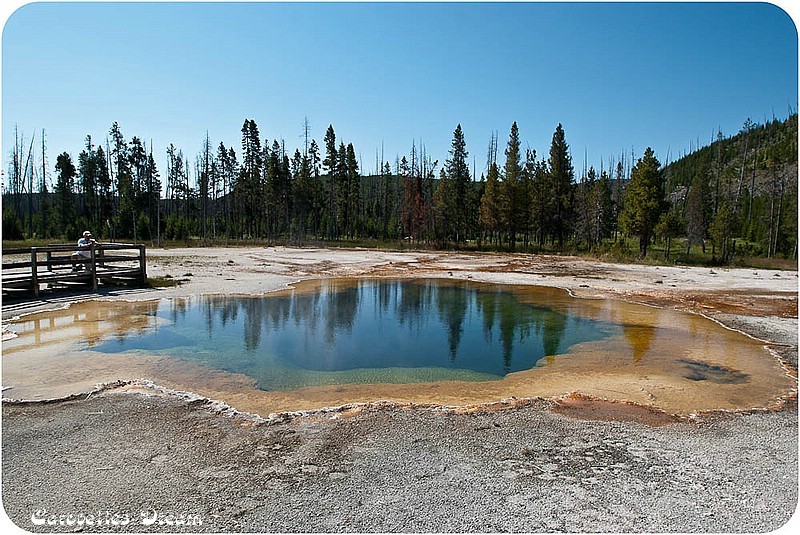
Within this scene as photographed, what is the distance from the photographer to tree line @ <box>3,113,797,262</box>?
47.8 meters

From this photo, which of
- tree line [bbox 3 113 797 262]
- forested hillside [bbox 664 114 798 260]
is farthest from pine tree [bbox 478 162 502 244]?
forested hillside [bbox 664 114 798 260]

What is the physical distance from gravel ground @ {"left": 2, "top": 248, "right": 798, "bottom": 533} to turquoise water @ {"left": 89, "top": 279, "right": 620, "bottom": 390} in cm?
260

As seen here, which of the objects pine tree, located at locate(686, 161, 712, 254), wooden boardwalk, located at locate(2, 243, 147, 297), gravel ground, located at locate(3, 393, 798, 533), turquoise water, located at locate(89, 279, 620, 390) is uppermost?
pine tree, located at locate(686, 161, 712, 254)

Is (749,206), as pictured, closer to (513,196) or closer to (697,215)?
(697,215)

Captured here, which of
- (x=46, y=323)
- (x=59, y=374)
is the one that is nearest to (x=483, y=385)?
(x=59, y=374)

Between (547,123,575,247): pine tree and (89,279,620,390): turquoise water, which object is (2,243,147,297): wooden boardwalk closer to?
(89,279,620,390): turquoise water

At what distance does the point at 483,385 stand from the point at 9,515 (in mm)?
6809

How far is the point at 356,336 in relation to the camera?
527 inches

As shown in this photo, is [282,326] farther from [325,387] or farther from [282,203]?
[282,203]

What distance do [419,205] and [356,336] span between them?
4616cm

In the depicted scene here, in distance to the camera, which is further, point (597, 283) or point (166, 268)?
point (166, 268)

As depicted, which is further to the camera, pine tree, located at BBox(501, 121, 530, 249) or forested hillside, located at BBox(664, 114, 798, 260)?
pine tree, located at BBox(501, 121, 530, 249)

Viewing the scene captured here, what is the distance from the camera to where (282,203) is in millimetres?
66062

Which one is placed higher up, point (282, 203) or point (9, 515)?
point (282, 203)
